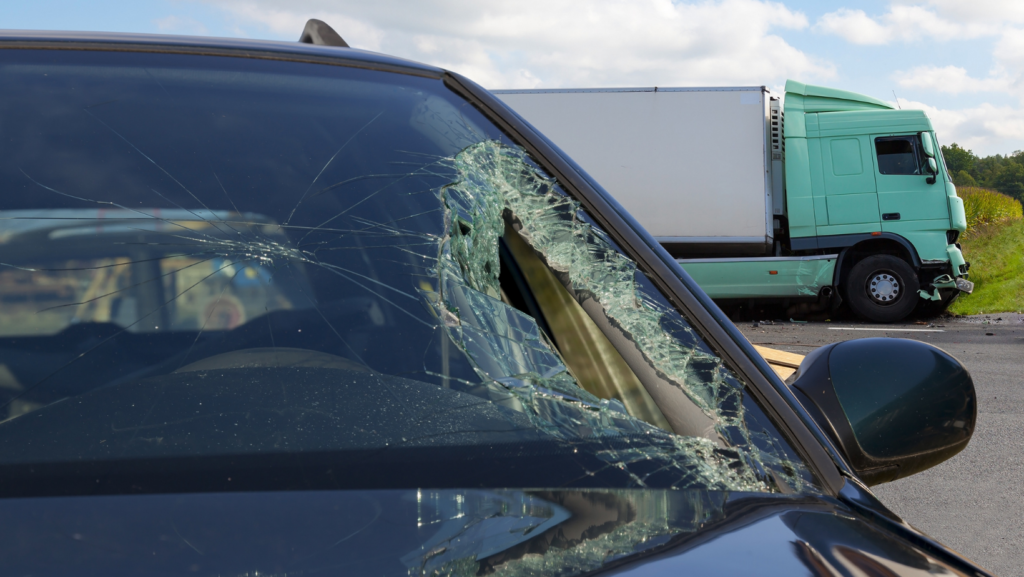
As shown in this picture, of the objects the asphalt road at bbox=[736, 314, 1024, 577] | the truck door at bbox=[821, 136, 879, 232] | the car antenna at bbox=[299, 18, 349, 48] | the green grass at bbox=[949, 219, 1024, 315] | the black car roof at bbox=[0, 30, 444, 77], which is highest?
the truck door at bbox=[821, 136, 879, 232]

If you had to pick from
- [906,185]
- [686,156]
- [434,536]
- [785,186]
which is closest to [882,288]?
[906,185]

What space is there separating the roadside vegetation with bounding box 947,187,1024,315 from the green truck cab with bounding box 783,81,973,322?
1104 mm

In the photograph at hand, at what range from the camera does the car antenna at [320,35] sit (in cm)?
140

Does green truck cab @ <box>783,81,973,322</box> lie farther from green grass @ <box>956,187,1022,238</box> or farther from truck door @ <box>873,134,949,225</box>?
green grass @ <box>956,187,1022,238</box>

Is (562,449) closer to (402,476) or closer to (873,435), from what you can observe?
(402,476)

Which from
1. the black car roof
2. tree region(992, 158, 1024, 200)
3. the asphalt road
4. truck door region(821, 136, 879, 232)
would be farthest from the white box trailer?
tree region(992, 158, 1024, 200)

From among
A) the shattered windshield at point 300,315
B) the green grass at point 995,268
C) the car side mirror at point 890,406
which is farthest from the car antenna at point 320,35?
the green grass at point 995,268

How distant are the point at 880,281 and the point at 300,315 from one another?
1104 centimetres

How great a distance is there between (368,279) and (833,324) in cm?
1080

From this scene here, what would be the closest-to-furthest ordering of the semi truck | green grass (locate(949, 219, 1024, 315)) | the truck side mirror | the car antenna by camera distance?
the car antenna, the truck side mirror, the semi truck, green grass (locate(949, 219, 1024, 315))

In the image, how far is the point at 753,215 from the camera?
10.4 meters

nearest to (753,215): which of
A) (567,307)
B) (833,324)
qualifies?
(833,324)

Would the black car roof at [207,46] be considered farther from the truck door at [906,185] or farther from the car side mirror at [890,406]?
the truck door at [906,185]

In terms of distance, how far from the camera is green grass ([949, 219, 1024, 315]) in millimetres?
12594
